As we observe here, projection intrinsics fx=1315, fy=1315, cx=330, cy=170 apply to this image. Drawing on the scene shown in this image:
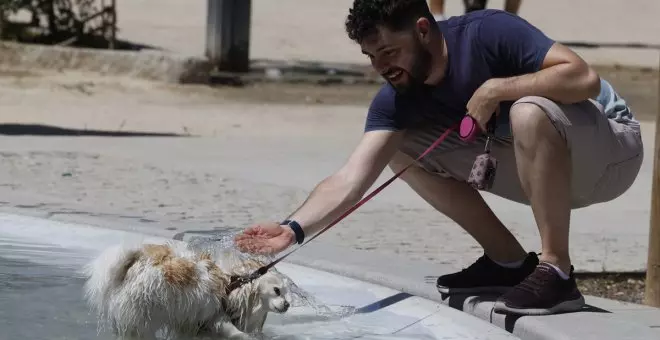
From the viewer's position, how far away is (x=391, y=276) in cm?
439

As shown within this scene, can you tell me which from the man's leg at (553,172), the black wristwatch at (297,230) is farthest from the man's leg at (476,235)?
the black wristwatch at (297,230)

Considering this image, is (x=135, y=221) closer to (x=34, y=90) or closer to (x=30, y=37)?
(x=34, y=90)

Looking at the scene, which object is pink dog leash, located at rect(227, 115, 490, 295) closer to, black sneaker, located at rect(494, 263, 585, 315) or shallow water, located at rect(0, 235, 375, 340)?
shallow water, located at rect(0, 235, 375, 340)

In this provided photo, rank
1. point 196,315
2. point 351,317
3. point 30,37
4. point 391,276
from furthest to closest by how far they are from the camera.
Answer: point 30,37 → point 391,276 → point 351,317 → point 196,315

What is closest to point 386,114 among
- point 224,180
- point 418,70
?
point 418,70

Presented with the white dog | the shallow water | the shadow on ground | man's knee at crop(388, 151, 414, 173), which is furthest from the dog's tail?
the shadow on ground

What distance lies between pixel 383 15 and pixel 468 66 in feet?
1.13

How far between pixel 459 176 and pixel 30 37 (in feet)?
35.4

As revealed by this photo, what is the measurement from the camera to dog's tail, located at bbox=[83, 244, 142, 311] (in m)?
3.47

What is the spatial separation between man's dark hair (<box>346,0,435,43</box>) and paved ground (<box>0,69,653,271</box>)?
1465mm

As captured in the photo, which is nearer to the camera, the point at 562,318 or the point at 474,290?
the point at 562,318

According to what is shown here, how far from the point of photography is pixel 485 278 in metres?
4.24

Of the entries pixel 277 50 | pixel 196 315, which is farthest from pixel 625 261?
pixel 277 50

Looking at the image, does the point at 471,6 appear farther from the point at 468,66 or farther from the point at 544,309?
the point at 544,309
